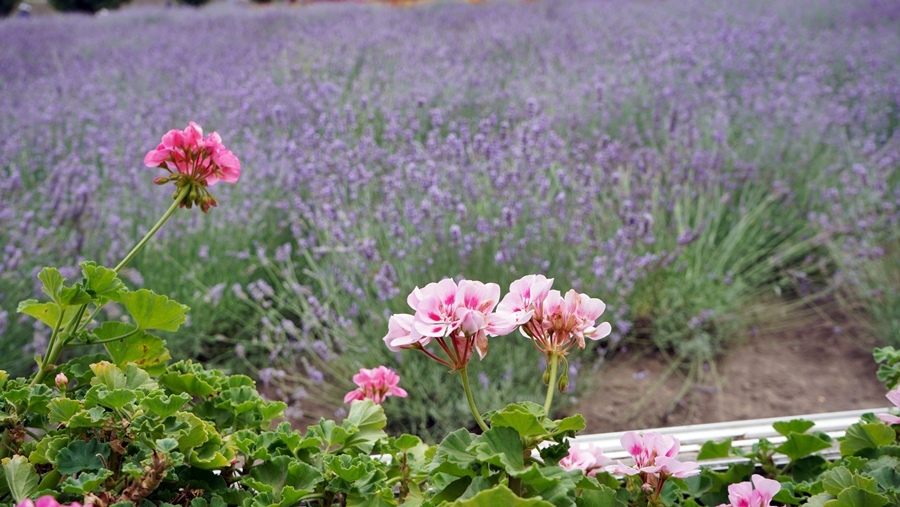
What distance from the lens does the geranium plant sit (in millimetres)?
700

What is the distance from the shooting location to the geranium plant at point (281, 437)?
70 centimetres

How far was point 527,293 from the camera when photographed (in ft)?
2.51

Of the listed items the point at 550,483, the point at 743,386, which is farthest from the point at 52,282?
the point at 743,386

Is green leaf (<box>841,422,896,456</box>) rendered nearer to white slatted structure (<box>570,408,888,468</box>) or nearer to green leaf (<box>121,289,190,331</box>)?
white slatted structure (<box>570,408,888,468</box>)

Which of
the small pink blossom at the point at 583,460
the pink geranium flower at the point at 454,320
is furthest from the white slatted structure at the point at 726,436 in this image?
the pink geranium flower at the point at 454,320

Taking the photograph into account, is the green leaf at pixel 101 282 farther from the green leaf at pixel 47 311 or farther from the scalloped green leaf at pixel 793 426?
the scalloped green leaf at pixel 793 426

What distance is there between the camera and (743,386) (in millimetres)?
2279

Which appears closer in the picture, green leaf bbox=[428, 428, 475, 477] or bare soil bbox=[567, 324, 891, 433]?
green leaf bbox=[428, 428, 475, 477]

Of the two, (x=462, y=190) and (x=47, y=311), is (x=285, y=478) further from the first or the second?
(x=462, y=190)

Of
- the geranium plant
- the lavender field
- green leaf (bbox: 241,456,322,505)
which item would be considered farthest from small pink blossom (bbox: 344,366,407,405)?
the lavender field

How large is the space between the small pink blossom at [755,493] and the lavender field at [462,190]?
107 centimetres

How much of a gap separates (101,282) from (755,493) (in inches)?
26.2

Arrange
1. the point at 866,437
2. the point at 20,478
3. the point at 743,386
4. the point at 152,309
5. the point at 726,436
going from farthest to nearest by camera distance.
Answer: the point at 743,386 < the point at 726,436 < the point at 866,437 < the point at 152,309 < the point at 20,478

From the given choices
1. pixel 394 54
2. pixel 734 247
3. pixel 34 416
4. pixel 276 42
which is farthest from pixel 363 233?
pixel 276 42
